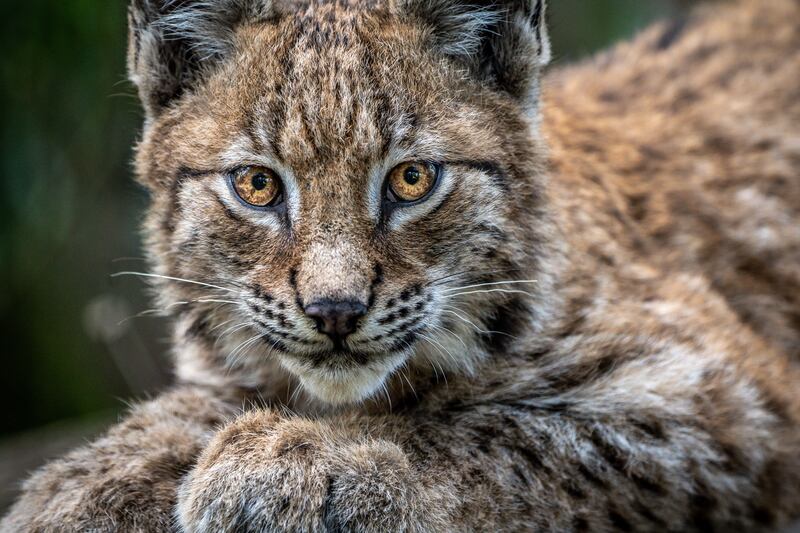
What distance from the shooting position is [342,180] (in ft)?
12.9

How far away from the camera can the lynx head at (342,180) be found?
388 centimetres

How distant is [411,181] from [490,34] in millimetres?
866

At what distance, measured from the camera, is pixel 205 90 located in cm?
441

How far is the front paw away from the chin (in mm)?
175

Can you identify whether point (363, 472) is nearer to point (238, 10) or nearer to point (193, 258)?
point (193, 258)

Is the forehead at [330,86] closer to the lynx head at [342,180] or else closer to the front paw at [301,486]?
the lynx head at [342,180]

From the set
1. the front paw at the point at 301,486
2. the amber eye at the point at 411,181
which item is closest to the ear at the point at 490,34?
the amber eye at the point at 411,181

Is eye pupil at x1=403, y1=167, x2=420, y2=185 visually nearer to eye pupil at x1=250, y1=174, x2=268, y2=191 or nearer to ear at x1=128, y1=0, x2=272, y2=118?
eye pupil at x1=250, y1=174, x2=268, y2=191

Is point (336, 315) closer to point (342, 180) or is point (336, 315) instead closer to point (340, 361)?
point (340, 361)

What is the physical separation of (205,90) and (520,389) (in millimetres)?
1935

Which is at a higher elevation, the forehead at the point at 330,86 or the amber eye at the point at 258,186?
the forehead at the point at 330,86

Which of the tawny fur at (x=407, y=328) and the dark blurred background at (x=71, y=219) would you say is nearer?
the tawny fur at (x=407, y=328)

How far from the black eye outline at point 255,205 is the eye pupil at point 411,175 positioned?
50 centimetres

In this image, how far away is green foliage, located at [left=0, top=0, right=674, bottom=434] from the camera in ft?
23.4
